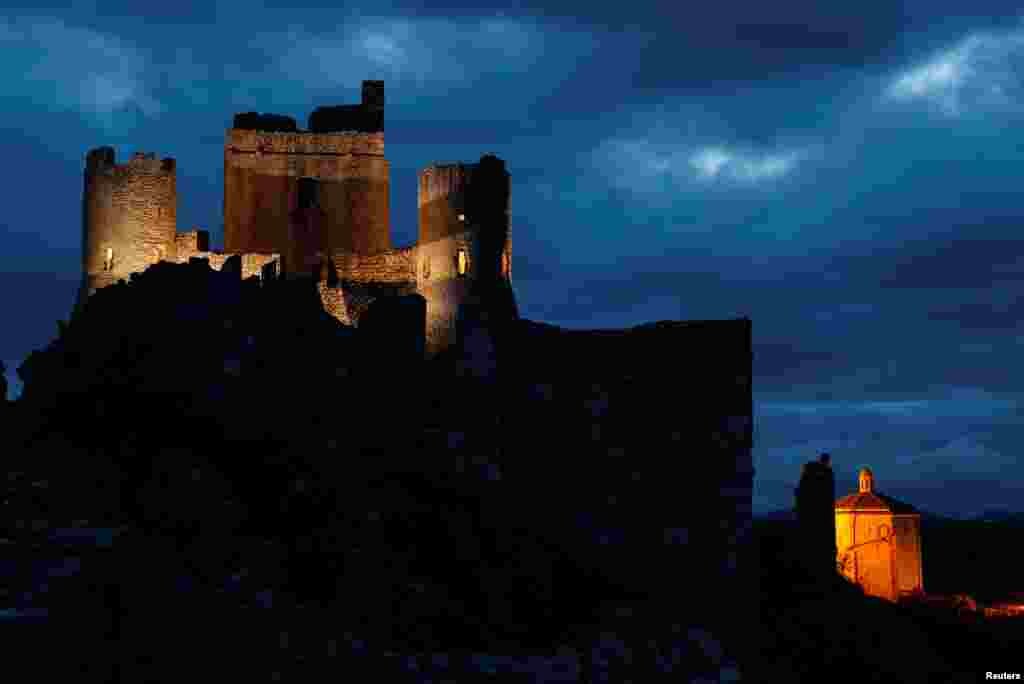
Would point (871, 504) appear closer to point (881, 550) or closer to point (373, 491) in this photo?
point (881, 550)

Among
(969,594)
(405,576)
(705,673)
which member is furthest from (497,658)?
(969,594)

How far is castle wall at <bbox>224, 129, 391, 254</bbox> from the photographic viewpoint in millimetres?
39719

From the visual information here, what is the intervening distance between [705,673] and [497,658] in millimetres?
4276

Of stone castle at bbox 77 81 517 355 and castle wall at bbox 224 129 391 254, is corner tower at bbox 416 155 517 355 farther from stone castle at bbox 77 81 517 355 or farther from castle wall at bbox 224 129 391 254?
castle wall at bbox 224 129 391 254

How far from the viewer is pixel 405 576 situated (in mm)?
20750

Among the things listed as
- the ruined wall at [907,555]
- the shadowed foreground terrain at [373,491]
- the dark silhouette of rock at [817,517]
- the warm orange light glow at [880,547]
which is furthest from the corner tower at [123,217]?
the ruined wall at [907,555]

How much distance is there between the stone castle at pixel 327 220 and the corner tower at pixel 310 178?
0.04 metres

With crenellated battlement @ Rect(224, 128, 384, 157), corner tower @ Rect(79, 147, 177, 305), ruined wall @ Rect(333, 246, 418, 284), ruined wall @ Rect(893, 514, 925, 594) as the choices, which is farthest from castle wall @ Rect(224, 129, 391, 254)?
ruined wall @ Rect(893, 514, 925, 594)

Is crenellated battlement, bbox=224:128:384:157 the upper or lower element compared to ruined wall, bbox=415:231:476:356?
upper

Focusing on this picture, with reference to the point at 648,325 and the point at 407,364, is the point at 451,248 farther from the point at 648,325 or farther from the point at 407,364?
the point at 648,325

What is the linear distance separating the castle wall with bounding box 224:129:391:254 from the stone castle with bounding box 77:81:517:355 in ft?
0.11

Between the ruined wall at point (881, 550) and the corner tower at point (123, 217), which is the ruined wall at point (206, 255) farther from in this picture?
the ruined wall at point (881, 550)

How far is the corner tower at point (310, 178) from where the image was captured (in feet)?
131

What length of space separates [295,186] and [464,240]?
817cm
